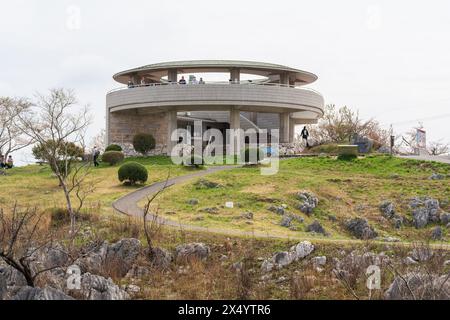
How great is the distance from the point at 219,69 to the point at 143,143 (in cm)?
821

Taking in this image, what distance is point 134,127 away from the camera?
48000 millimetres

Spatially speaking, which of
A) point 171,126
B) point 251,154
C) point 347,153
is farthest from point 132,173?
point 171,126

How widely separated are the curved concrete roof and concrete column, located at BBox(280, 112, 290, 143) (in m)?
3.38

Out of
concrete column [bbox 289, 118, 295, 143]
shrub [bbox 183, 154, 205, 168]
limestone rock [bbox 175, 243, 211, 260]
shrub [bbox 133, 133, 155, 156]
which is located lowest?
limestone rock [bbox 175, 243, 211, 260]

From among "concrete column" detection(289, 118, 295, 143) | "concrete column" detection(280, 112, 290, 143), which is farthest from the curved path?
"concrete column" detection(289, 118, 295, 143)

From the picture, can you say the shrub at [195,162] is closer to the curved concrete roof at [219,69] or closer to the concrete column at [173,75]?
the curved concrete roof at [219,69]

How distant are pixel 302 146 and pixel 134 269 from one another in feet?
100

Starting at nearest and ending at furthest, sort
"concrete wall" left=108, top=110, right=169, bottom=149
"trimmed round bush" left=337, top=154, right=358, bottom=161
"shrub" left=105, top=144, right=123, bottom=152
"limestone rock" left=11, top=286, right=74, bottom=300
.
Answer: "limestone rock" left=11, top=286, right=74, bottom=300, "trimmed round bush" left=337, top=154, right=358, bottom=161, "shrub" left=105, top=144, right=123, bottom=152, "concrete wall" left=108, top=110, right=169, bottom=149

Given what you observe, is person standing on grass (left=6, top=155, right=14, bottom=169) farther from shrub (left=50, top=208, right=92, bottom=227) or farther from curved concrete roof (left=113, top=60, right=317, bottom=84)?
shrub (left=50, top=208, right=92, bottom=227)

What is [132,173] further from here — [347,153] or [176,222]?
[347,153]

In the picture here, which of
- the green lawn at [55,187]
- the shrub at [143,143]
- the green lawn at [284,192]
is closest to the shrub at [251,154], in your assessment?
the green lawn at [284,192]

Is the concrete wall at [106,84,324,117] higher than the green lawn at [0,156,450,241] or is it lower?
higher

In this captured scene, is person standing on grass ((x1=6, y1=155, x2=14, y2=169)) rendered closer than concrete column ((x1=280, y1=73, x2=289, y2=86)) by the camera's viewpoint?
Yes

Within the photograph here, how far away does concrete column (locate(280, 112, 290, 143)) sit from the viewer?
155 feet
